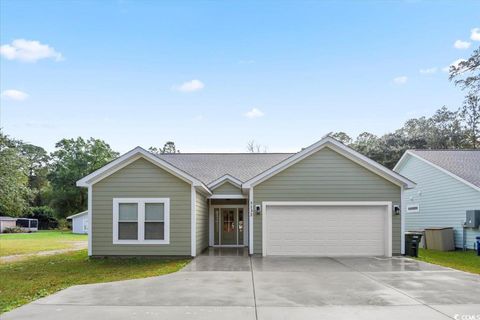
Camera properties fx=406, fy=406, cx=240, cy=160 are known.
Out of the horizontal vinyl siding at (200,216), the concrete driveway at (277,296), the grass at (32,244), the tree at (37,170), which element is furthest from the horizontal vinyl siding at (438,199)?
the tree at (37,170)

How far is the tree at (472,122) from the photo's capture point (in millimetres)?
38469

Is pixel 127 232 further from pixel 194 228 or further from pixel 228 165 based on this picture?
pixel 228 165

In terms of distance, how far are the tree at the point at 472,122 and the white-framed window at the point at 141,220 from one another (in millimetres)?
34528

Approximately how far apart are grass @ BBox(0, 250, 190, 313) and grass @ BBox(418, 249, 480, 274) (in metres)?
8.40

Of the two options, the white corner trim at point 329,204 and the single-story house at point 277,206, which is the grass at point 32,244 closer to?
the single-story house at point 277,206

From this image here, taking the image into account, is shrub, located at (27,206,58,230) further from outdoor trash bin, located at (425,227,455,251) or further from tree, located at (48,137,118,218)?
outdoor trash bin, located at (425,227,455,251)

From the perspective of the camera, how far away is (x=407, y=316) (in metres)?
6.41

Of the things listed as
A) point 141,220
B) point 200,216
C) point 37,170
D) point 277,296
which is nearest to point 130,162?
point 141,220

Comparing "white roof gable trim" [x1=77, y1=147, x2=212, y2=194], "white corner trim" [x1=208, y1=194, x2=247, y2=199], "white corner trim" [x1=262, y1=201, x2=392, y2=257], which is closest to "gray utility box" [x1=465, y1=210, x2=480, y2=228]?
"white corner trim" [x1=262, y1=201, x2=392, y2=257]

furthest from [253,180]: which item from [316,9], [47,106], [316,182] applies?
[47,106]

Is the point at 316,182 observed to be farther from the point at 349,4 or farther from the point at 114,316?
the point at 114,316

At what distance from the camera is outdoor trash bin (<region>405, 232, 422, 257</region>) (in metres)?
14.6

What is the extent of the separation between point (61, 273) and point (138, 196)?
148 inches

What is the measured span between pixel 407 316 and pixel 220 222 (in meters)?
13.8
